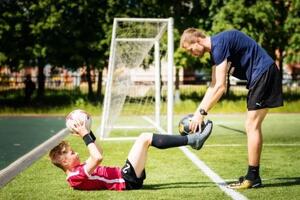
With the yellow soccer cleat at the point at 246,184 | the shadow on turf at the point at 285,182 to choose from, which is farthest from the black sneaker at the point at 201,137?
the shadow on turf at the point at 285,182

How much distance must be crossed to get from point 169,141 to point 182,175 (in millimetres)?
1525

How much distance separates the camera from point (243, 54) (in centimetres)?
582

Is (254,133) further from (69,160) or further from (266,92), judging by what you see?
(69,160)

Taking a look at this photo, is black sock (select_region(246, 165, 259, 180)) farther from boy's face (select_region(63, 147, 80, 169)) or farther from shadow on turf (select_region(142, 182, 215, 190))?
boy's face (select_region(63, 147, 80, 169))

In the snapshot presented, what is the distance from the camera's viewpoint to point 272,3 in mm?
26203

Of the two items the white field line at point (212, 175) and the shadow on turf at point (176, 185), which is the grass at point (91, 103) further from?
the shadow on turf at point (176, 185)

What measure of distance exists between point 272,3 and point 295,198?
2233 centimetres

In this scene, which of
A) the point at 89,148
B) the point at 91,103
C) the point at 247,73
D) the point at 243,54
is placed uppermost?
the point at 243,54

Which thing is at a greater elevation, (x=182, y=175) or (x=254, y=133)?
(x=254, y=133)

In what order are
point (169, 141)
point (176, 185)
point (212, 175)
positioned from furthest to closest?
point (212, 175) → point (176, 185) → point (169, 141)

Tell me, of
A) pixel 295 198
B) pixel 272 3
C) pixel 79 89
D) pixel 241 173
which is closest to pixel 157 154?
pixel 241 173

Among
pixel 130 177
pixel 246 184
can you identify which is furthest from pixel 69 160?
pixel 246 184

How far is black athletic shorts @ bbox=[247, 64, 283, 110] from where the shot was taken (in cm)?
579

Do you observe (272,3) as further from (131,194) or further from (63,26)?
(131,194)
